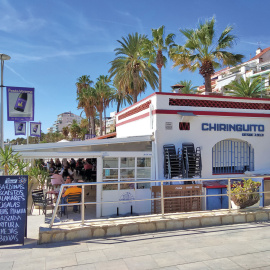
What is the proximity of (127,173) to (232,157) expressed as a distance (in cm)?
490

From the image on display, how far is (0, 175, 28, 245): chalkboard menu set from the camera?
227 inches

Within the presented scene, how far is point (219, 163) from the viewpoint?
11727 mm

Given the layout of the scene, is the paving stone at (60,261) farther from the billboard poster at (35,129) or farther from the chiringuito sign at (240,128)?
the billboard poster at (35,129)

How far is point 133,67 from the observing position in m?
21.9

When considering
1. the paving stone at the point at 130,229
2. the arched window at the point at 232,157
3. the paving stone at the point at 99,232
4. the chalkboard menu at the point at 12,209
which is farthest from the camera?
the arched window at the point at 232,157

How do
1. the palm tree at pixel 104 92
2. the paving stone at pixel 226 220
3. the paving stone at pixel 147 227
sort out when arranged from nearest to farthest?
the paving stone at pixel 147 227 < the paving stone at pixel 226 220 < the palm tree at pixel 104 92

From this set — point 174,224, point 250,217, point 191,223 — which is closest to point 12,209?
point 174,224

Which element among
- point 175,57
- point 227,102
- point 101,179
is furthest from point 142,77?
point 101,179

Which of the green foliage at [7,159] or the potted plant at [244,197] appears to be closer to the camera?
the potted plant at [244,197]

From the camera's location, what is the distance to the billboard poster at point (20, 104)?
10258 mm

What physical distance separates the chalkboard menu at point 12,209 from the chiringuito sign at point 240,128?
7806 millimetres

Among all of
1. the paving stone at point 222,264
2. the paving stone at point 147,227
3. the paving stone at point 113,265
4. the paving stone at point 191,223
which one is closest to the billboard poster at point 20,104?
the paving stone at point 147,227

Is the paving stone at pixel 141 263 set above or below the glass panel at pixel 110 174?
below

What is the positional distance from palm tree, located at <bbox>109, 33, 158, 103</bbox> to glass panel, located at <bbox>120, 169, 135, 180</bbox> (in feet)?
39.9
